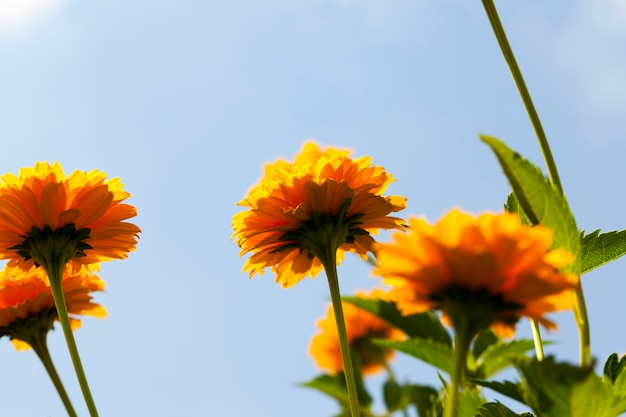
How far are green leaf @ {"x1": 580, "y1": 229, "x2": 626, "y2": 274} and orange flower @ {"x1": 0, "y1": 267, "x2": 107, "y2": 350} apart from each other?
38.5 inches

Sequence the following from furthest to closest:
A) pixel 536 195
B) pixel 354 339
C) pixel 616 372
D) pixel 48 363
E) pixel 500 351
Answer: pixel 354 339 < pixel 48 363 < pixel 500 351 < pixel 616 372 < pixel 536 195

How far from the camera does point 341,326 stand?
1.11 metres

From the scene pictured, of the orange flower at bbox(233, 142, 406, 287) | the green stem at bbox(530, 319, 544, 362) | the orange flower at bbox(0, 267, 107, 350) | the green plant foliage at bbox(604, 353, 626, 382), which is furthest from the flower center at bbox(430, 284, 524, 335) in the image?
the orange flower at bbox(0, 267, 107, 350)

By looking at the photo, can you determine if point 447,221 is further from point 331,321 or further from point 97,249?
point 331,321

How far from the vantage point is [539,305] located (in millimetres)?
776

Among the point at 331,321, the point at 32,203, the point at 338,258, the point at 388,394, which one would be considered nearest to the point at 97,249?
the point at 32,203

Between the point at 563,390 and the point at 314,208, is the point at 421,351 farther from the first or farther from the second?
the point at 563,390

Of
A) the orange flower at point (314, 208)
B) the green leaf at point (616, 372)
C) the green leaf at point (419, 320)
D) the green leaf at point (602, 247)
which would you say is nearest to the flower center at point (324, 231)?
the orange flower at point (314, 208)

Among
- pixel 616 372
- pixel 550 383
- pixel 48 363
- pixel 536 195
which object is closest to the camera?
pixel 550 383

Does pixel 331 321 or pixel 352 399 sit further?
pixel 331 321

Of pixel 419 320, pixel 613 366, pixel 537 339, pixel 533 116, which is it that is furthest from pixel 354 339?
pixel 533 116

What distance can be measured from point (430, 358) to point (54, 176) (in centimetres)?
74

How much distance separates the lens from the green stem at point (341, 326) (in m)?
1.01

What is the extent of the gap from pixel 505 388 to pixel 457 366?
217mm
